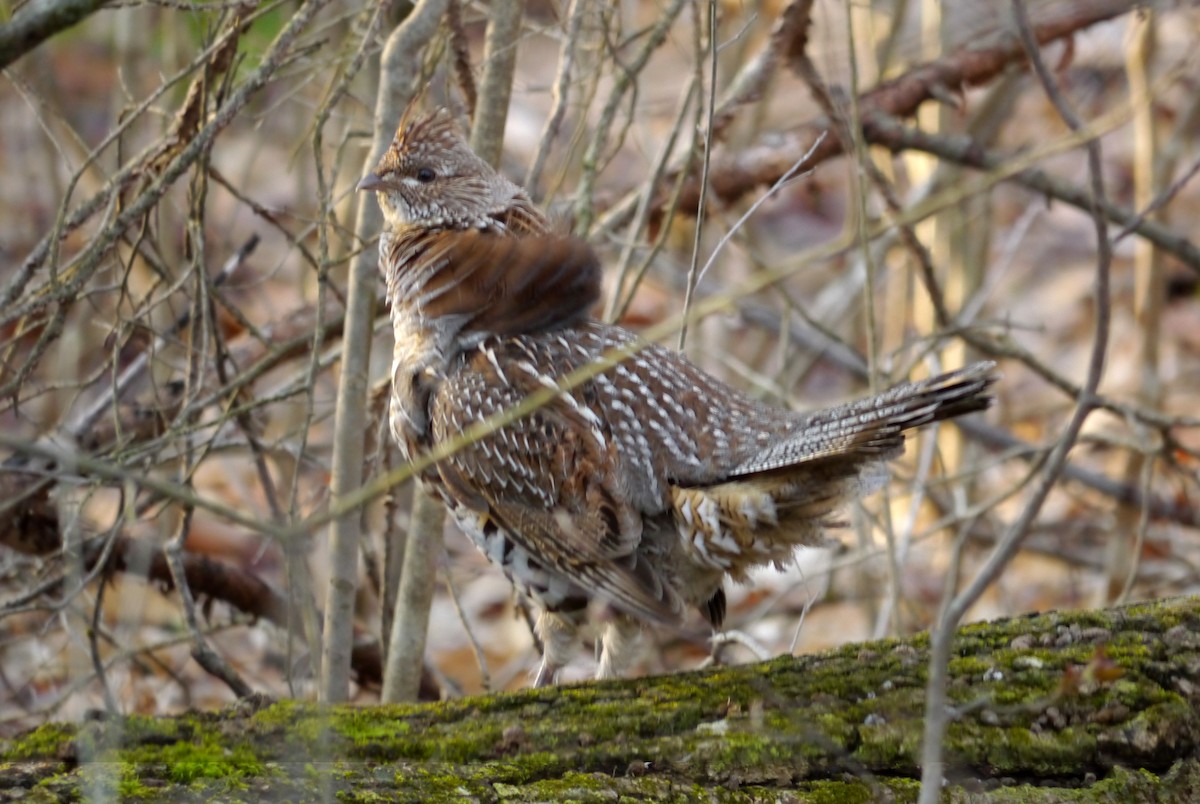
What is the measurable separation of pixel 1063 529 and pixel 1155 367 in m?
1.06

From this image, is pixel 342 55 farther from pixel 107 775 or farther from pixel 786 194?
pixel 786 194

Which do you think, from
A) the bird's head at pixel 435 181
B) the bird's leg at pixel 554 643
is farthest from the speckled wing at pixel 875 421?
the bird's head at pixel 435 181

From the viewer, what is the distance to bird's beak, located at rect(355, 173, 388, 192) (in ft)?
14.1

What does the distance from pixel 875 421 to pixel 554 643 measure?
140cm

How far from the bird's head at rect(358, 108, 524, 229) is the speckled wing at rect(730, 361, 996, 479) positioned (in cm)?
135

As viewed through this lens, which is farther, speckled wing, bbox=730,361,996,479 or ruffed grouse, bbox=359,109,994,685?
ruffed grouse, bbox=359,109,994,685

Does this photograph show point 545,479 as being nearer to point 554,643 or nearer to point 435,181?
point 554,643

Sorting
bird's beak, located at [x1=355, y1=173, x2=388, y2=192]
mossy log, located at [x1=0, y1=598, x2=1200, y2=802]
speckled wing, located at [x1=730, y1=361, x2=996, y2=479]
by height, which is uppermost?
bird's beak, located at [x1=355, y1=173, x2=388, y2=192]

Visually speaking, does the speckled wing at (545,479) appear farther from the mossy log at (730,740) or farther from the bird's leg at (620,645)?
the mossy log at (730,740)

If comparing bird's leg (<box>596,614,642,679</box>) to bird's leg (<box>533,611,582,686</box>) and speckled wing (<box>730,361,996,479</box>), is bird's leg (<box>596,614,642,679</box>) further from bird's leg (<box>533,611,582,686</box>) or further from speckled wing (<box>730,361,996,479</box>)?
speckled wing (<box>730,361,996,479</box>)

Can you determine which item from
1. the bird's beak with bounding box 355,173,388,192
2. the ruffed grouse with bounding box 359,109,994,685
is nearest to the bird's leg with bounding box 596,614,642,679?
the ruffed grouse with bounding box 359,109,994,685

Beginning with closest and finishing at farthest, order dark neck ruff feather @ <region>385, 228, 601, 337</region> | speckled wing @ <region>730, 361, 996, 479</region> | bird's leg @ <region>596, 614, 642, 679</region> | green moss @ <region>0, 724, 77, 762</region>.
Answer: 1. green moss @ <region>0, 724, 77, 762</region>
2. speckled wing @ <region>730, 361, 996, 479</region>
3. dark neck ruff feather @ <region>385, 228, 601, 337</region>
4. bird's leg @ <region>596, 614, 642, 679</region>

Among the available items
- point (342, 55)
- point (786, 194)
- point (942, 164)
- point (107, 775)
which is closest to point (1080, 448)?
point (942, 164)

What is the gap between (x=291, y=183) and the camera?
1258 centimetres
